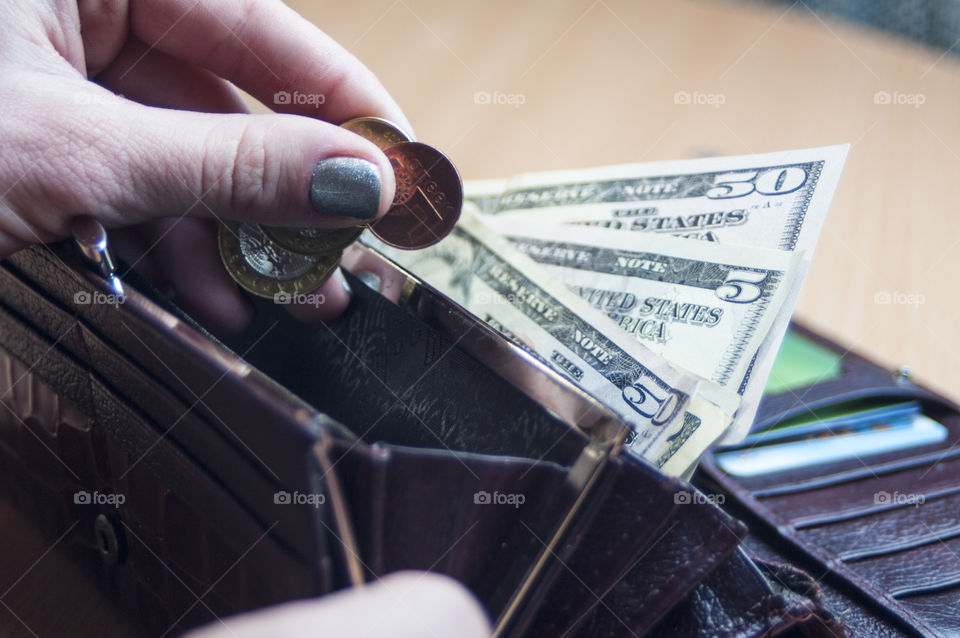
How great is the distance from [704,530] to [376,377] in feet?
0.82

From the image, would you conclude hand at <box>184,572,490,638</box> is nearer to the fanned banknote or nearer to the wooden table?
the fanned banknote

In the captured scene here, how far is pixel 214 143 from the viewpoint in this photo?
44 centimetres

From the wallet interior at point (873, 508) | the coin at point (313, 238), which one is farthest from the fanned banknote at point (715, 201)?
the coin at point (313, 238)

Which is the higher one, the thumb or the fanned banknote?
the fanned banknote

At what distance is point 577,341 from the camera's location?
1.93 ft

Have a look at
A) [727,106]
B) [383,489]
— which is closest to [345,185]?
[383,489]

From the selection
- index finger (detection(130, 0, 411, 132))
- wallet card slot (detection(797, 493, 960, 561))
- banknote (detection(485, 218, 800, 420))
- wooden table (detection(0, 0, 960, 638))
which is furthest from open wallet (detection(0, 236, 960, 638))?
wooden table (detection(0, 0, 960, 638))

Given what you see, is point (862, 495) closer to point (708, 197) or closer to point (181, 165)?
point (708, 197)

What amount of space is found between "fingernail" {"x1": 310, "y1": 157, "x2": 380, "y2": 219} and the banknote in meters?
0.27

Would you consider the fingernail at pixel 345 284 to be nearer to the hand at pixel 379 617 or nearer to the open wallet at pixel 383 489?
the open wallet at pixel 383 489

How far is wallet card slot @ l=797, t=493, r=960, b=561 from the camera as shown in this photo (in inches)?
22.0

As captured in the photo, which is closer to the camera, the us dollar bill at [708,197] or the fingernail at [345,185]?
the fingernail at [345,185]

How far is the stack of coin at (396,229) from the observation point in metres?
0.55

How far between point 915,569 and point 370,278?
46 cm
